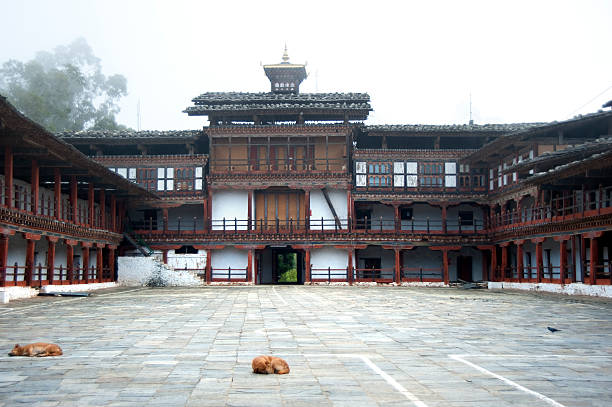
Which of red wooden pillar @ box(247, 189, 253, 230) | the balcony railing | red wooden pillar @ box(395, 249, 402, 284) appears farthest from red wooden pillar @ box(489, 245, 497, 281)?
red wooden pillar @ box(247, 189, 253, 230)

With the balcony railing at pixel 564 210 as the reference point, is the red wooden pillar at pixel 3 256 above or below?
below

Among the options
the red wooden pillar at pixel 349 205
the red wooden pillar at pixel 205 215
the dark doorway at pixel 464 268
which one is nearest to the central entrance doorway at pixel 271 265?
the red wooden pillar at pixel 205 215

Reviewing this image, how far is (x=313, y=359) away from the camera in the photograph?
10.0m

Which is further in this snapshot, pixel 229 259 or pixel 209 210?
pixel 209 210

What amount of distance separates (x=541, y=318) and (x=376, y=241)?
24.5 meters

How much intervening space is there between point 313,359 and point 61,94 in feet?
250

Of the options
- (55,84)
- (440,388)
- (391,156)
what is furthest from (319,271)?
(55,84)

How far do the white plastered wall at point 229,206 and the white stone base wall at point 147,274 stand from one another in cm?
521

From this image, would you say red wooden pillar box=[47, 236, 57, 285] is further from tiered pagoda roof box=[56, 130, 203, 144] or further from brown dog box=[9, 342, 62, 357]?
brown dog box=[9, 342, 62, 357]

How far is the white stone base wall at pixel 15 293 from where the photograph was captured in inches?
899

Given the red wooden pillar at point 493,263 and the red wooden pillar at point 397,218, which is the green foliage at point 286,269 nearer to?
the red wooden pillar at point 397,218

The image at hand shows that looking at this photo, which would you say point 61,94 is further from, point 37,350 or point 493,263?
point 37,350

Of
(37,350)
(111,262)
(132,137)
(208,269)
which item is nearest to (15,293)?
(111,262)

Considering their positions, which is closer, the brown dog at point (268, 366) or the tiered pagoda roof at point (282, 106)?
the brown dog at point (268, 366)
